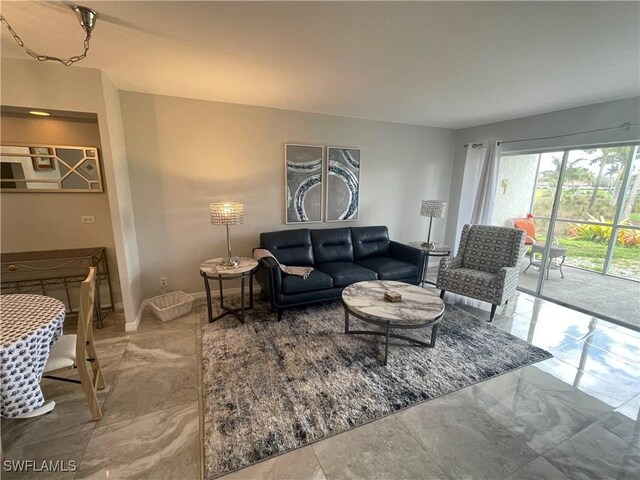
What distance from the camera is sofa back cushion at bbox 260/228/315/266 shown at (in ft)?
10.8

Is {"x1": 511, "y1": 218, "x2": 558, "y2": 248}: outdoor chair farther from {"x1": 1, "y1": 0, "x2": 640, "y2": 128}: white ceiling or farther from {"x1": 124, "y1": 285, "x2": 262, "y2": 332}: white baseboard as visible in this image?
{"x1": 124, "y1": 285, "x2": 262, "y2": 332}: white baseboard

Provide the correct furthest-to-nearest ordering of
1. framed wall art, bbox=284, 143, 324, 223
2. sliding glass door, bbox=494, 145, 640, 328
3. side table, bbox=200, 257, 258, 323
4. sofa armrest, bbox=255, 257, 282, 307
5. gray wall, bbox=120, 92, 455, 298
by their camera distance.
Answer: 1. framed wall art, bbox=284, 143, 324, 223
2. sliding glass door, bbox=494, 145, 640, 328
3. gray wall, bbox=120, 92, 455, 298
4. sofa armrest, bbox=255, 257, 282, 307
5. side table, bbox=200, 257, 258, 323

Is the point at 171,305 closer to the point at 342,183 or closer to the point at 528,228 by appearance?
the point at 342,183

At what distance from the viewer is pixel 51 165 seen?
2.58 meters

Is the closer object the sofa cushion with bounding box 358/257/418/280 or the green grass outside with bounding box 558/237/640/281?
the green grass outside with bounding box 558/237/640/281

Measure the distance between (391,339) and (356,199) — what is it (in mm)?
2182

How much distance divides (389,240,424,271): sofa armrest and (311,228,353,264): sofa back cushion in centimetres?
64

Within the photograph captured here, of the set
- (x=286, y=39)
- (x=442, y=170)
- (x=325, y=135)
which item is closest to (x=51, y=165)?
(x=286, y=39)

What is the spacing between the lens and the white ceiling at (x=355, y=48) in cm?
149

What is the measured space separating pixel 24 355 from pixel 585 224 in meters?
5.37

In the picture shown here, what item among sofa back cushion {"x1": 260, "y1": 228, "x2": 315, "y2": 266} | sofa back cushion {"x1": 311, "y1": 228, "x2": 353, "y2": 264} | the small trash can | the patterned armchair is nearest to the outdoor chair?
the patterned armchair

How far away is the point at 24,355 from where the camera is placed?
4.29 ft

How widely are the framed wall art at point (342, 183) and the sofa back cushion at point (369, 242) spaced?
359 mm

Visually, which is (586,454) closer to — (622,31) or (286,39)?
(622,31)
